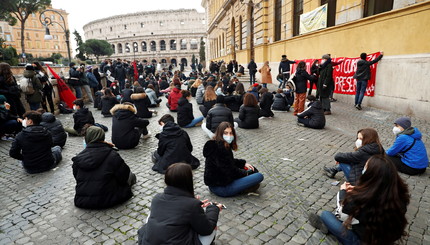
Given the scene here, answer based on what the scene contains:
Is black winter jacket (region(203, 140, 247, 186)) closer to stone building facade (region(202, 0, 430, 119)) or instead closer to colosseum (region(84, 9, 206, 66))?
stone building facade (region(202, 0, 430, 119))

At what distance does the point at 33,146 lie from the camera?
17.5ft

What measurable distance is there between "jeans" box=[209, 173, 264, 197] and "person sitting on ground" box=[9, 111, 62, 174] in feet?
11.9

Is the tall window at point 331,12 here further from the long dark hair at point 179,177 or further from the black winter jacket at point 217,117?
the long dark hair at point 179,177

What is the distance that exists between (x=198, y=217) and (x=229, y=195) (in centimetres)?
168

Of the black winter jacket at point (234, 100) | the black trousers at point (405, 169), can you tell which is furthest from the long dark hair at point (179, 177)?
the black winter jacket at point (234, 100)

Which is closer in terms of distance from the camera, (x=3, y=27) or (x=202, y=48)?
(x=3, y=27)

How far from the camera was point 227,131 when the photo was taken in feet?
13.4

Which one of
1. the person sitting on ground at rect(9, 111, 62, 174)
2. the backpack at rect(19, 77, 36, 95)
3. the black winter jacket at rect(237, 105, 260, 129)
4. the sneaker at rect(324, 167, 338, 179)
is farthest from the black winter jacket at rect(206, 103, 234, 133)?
the backpack at rect(19, 77, 36, 95)

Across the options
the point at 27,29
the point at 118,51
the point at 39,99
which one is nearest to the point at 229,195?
the point at 39,99

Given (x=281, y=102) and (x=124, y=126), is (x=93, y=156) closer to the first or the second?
(x=124, y=126)

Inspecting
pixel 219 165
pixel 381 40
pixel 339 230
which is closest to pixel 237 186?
pixel 219 165

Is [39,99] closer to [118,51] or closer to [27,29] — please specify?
[27,29]

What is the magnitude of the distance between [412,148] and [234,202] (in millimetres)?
3057

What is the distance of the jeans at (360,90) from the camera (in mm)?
9786
